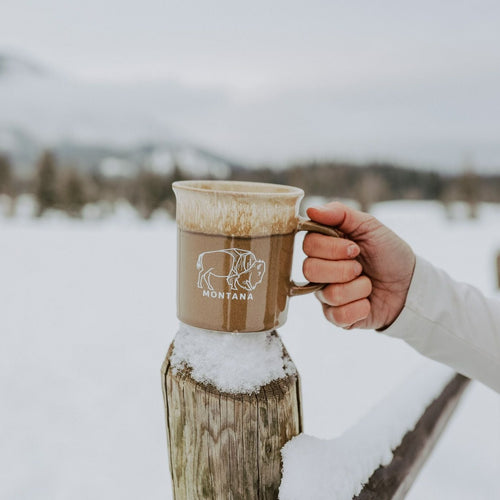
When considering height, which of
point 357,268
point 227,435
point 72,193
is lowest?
point 72,193

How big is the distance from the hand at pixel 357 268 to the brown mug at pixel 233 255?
17 centimetres

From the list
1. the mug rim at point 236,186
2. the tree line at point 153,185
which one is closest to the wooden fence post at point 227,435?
the mug rim at point 236,186

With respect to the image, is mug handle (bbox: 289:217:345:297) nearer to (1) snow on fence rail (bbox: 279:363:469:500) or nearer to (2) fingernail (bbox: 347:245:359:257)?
(2) fingernail (bbox: 347:245:359:257)

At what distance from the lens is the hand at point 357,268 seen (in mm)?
1130

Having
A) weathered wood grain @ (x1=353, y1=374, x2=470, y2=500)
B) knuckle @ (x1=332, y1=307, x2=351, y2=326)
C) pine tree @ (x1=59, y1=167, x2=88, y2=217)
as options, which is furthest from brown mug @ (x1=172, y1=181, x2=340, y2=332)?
pine tree @ (x1=59, y1=167, x2=88, y2=217)

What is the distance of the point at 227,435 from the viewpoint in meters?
0.88

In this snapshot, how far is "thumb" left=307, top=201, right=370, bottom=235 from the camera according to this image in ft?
3.68

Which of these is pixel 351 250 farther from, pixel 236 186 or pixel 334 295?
pixel 236 186

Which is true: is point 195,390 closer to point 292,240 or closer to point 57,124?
point 292,240

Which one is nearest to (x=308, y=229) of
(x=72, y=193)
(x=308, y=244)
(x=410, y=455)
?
(x=308, y=244)

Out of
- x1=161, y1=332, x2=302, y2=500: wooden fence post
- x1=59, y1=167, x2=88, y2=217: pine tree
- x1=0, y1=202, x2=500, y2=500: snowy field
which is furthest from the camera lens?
x1=59, y1=167, x2=88, y2=217: pine tree

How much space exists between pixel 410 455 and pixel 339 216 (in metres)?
0.71

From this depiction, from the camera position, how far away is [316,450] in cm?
99

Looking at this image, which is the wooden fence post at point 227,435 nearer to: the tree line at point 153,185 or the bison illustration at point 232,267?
the bison illustration at point 232,267
